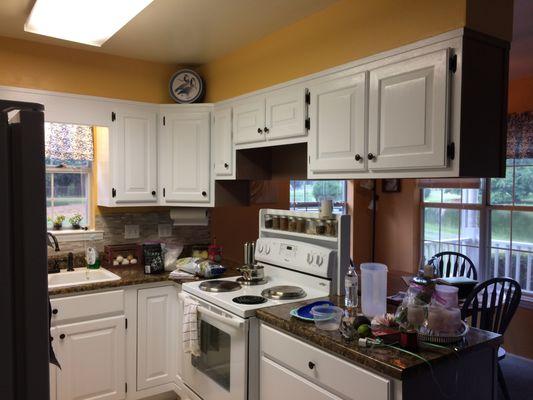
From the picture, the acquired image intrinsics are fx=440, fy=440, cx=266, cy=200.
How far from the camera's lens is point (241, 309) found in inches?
91.5

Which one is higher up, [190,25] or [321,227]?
[190,25]

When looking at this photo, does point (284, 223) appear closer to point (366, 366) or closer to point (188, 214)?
Answer: point (188, 214)

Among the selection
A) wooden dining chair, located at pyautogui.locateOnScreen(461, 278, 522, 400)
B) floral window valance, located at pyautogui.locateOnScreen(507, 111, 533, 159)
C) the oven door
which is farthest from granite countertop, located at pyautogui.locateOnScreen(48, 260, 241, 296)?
floral window valance, located at pyautogui.locateOnScreen(507, 111, 533, 159)

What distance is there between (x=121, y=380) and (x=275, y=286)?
1273 millimetres

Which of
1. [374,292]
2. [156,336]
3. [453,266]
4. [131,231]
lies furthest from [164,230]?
[453,266]

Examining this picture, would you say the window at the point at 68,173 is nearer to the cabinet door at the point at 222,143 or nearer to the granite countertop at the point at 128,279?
the granite countertop at the point at 128,279

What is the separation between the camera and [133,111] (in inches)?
134

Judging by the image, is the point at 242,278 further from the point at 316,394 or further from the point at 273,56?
the point at 273,56

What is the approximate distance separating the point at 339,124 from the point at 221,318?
1246mm

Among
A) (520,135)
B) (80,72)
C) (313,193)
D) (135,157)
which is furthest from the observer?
(313,193)

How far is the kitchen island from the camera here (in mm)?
1608

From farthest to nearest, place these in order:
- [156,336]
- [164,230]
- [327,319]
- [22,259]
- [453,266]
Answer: [453,266], [164,230], [156,336], [327,319], [22,259]

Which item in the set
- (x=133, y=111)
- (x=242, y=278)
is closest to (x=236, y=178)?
(x=242, y=278)

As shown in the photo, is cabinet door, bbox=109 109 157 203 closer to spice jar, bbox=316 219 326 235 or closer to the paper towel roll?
the paper towel roll
